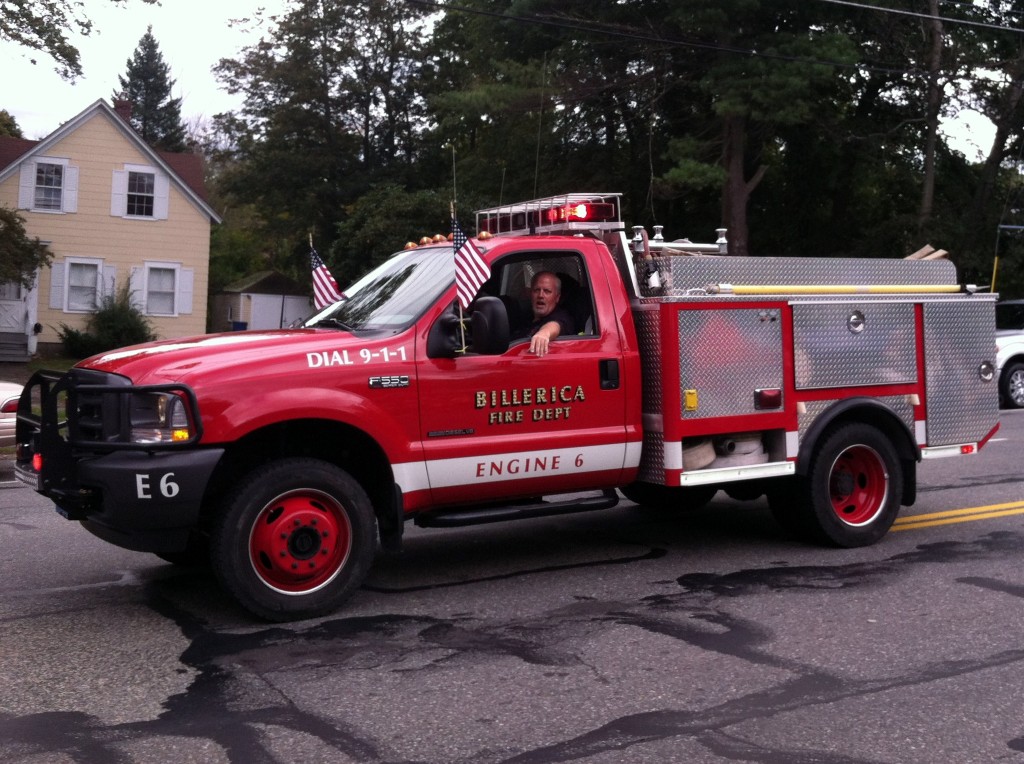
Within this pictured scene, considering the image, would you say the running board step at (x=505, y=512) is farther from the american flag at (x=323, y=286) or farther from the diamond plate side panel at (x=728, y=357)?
the american flag at (x=323, y=286)

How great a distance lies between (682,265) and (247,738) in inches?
157

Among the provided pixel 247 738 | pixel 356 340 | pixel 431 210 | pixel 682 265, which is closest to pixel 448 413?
pixel 356 340

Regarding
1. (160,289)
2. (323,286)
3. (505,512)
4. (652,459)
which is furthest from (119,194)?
(505,512)

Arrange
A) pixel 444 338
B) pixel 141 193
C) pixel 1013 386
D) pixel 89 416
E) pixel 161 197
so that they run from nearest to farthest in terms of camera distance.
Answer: pixel 89 416 < pixel 444 338 < pixel 1013 386 < pixel 141 193 < pixel 161 197

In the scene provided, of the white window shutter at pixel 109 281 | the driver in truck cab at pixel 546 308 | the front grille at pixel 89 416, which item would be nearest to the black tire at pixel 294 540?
the front grille at pixel 89 416

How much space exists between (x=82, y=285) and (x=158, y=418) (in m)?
30.8

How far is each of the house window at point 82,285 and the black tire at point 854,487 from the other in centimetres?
3016

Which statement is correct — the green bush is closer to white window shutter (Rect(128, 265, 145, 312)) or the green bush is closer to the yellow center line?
white window shutter (Rect(128, 265, 145, 312))

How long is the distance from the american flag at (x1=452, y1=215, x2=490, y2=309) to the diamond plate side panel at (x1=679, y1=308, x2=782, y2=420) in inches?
54.4

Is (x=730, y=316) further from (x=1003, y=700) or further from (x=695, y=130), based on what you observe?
(x=695, y=130)

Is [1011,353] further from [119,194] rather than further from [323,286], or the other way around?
[119,194]

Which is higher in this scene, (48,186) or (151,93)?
(151,93)

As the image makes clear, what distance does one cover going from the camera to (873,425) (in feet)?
26.5

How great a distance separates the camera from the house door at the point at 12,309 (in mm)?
32906
